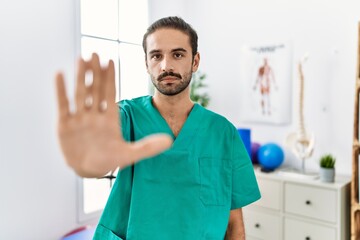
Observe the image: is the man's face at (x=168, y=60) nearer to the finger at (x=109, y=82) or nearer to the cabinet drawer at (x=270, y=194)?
the finger at (x=109, y=82)

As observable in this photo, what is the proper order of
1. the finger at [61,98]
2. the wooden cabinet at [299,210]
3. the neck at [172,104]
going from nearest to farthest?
1. the finger at [61,98]
2. the neck at [172,104]
3. the wooden cabinet at [299,210]

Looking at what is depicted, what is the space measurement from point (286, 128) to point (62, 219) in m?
1.74

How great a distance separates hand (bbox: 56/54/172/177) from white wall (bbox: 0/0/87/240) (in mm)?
1464

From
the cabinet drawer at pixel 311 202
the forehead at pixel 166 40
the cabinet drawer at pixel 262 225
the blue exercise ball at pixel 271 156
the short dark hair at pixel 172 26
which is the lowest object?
the cabinet drawer at pixel 262 225

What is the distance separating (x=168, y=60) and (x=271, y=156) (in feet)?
5.18

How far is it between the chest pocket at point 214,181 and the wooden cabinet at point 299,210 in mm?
1171

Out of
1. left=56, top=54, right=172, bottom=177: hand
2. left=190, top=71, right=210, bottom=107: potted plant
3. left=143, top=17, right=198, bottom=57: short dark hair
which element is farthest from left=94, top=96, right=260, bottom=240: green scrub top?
left=190, top=71, right=210, bottom=107: potted plant

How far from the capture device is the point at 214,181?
100cm

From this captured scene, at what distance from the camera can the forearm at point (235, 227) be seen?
1.09 metres

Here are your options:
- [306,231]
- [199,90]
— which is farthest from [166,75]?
[199,90]

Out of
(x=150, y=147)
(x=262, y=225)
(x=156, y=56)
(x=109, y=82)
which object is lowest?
(x=262, y=225)

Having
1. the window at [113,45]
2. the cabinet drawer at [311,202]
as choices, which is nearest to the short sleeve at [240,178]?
the cabinet drawer at [311,202]

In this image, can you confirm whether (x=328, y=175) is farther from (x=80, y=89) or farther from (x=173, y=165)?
(x=80, y=89)

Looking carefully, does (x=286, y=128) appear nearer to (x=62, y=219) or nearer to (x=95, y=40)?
(x=95, y=40)
